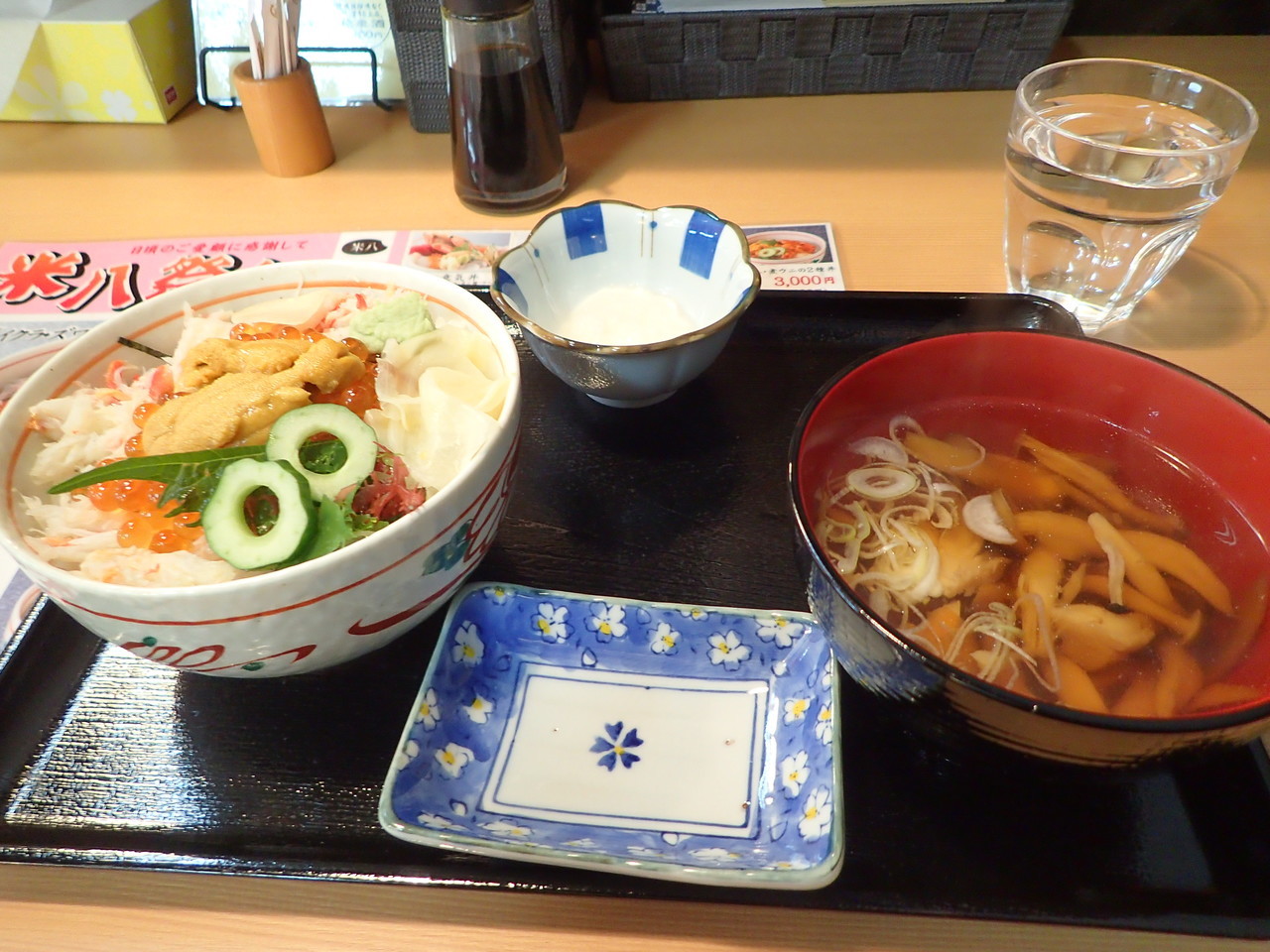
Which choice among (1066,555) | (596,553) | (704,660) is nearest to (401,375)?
(596,553)

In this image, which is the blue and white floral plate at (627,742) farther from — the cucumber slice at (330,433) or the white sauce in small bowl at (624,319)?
the white sauce in small bowl at (624,319)

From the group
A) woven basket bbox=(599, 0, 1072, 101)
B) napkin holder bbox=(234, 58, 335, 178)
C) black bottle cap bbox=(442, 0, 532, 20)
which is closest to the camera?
black bottle cap bbox=(442, 0, 532, 20)

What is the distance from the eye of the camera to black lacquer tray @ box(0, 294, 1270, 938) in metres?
0.69

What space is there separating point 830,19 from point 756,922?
1.76 meters

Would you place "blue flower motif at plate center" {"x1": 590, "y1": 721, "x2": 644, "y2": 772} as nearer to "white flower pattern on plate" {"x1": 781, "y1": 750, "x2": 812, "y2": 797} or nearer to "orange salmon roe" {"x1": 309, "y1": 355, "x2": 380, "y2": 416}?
"white flower pattern on plate" {"x1": 781, "y1": 750, "x2": 812, "y2": 797}

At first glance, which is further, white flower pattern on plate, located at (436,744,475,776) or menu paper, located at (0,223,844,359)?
menu paper, located at (0,223,844,359)

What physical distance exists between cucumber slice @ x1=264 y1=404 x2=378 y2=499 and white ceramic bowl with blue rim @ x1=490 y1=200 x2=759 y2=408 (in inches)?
12.2

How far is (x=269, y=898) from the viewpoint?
0.73 m

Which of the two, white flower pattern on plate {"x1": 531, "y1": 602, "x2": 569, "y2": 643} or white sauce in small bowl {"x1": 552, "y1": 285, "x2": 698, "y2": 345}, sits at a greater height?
Answer: white sauce in small bowl {"x1": 552, "y1": 285, "x2": 698, "y2": 345}

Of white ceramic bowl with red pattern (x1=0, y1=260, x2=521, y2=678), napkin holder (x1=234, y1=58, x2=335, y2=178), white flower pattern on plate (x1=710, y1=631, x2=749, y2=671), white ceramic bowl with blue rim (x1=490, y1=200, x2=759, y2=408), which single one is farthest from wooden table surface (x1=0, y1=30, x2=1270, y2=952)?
white flower pattern on plate (x1=710, y1=631, x2=749, y2=671)

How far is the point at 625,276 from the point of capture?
131cm

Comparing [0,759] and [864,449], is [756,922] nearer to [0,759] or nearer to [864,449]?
[864,449]

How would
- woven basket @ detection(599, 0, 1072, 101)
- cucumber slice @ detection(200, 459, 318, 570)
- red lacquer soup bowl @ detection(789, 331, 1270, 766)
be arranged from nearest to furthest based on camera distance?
red lacquer soup bowl @ detection(789, 331, 1270, 766)
cucumber slice @ detection(200, 459, 318, 570)
woven basket @ detection(599, 0, 1072, 101)

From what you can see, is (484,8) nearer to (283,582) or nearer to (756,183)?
(756,183)
